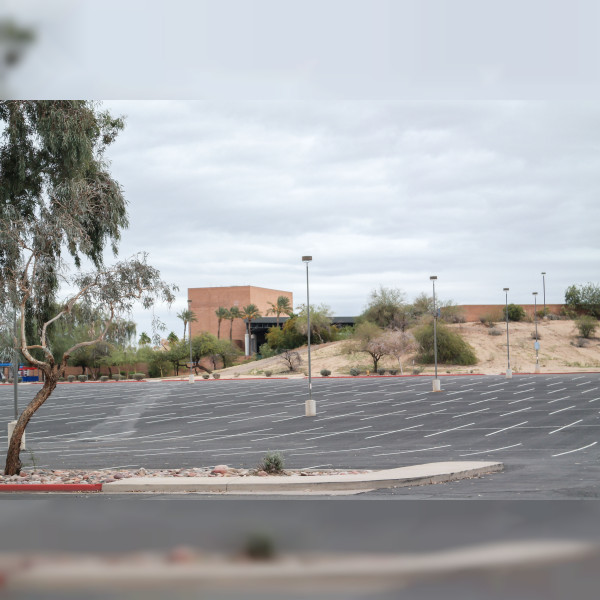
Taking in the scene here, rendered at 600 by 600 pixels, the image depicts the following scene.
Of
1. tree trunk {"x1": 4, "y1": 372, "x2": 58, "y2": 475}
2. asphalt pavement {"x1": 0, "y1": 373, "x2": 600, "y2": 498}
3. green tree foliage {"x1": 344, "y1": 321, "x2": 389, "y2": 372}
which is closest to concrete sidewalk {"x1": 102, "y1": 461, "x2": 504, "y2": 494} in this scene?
asphalt pavement {"x1": 0, "y1": 373, "x2": 600, "y2": 498}

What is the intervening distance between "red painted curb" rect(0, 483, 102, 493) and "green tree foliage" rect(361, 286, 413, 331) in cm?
7768

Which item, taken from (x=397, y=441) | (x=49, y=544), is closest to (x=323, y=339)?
(x=397, y=441)

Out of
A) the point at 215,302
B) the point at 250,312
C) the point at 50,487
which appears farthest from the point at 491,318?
the point at 50,487

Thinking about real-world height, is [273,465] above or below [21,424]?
below

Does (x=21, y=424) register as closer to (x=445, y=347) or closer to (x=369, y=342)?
(x=369, y=342)

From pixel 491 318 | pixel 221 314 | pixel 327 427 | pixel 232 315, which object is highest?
pixel 221 314

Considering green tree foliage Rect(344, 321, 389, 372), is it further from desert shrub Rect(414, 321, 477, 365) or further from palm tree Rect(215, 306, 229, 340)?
palm tree Rect(215, 306, 229, 340)

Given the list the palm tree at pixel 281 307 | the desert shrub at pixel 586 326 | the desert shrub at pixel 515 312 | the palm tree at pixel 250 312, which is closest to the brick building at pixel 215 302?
→ the palm tree at pixel 250 312

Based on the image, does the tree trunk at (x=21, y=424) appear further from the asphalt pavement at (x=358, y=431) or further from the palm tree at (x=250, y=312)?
the palm tree at (x=250, y=312)

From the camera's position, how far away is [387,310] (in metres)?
92.4

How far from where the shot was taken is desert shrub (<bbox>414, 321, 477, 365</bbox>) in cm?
7862

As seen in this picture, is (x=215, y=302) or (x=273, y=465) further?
(x=215, y=302)

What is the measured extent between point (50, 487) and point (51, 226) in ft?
16.8

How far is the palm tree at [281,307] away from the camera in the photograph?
106375 millimetres
